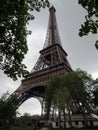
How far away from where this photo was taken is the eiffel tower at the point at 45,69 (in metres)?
56.4

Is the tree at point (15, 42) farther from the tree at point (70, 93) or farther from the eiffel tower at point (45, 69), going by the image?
the eiffel tower at point (45, 69)

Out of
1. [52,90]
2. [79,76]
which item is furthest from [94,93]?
[52,90]

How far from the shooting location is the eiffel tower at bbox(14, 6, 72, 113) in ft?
185

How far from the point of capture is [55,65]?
2276 inches

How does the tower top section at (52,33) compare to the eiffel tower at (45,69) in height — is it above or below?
above

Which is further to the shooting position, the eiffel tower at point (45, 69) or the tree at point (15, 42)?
the eiffel tower at point (45, 69)

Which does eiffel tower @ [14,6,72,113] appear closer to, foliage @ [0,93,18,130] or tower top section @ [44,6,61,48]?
tower top section @ [44,6,61,48]

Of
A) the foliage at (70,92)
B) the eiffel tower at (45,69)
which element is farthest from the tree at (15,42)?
the eiffel tower at (45,69)

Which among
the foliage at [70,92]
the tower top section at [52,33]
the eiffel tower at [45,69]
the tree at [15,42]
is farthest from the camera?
the tower top section at [52,33]

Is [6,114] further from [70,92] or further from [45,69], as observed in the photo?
[45,69]

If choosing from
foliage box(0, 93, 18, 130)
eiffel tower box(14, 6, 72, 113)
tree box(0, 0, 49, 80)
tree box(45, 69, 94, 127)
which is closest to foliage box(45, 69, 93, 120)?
tree box(45, 69, 94, 127)

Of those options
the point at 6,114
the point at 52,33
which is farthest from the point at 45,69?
the point at 6,114

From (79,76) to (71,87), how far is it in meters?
4.07

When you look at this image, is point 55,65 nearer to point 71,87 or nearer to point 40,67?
point 40,67
